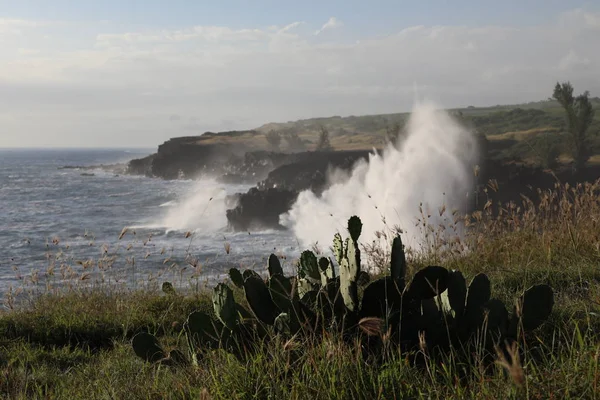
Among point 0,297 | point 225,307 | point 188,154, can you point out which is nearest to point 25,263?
point 0,297

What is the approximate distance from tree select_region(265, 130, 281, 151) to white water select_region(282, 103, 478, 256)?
44680 millimetres

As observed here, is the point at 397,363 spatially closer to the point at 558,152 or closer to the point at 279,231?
the point at 279,231

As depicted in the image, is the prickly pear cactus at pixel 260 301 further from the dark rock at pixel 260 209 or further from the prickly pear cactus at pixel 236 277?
the dark rock at pixel 260 209

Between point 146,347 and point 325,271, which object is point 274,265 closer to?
point 325,271

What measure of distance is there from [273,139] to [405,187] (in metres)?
53.0

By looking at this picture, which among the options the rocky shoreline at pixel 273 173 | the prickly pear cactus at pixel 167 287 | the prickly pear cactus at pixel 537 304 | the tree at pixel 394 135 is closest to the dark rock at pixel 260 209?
the rocky shoreline at pixel 273 173

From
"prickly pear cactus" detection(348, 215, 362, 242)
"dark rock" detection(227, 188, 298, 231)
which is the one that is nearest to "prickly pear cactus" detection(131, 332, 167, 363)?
"prickly pear cactus" detection(348, 215, 362, 242)

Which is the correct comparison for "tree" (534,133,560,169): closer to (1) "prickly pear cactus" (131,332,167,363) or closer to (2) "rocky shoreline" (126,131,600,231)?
(2) "rocky shoreline" (126,131,600,231)

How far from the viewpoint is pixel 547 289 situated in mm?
3734

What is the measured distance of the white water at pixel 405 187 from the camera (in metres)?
29.9

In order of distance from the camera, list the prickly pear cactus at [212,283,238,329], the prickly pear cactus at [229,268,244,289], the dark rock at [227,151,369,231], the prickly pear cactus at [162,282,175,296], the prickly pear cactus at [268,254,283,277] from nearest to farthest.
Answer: the prickly pear cactus at [212,283,238,329]
the prickly pear cactus at [229,268,244,289]
the prickly pear cactus at [268,254,283,277]
the prickly pear cactus at [162,282,175,296]
the dark rock at [227,151,369,231]

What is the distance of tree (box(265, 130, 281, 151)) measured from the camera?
8206cm

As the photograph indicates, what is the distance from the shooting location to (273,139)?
8212 centimetres

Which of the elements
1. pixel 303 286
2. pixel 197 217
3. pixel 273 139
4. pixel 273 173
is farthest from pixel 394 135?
pixel 303 286
